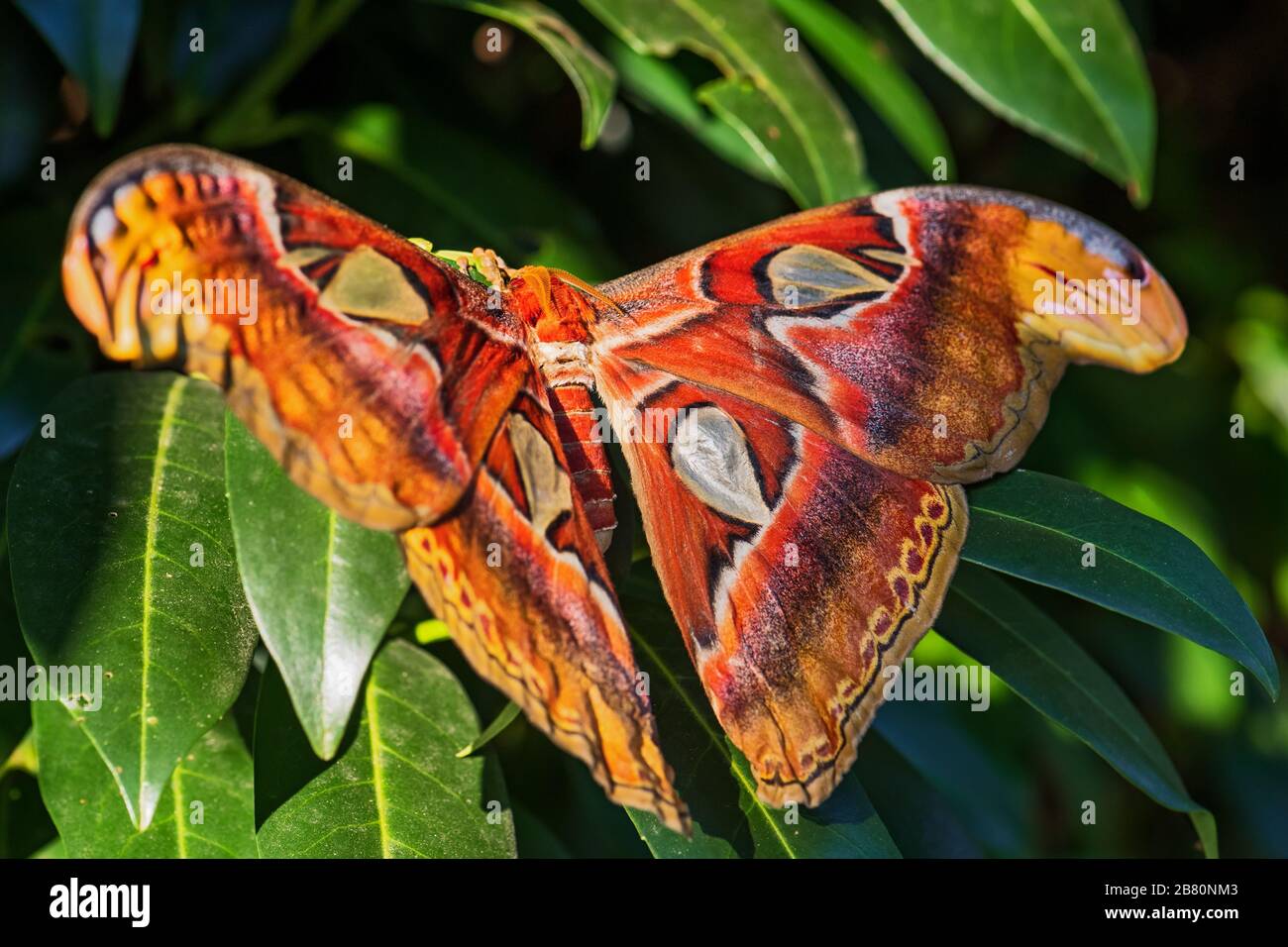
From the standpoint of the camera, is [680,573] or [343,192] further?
[343,192]

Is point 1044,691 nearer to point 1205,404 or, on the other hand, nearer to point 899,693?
point 899,693

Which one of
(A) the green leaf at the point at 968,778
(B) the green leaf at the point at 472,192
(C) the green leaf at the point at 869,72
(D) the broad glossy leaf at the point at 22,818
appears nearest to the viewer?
(D) the broad glossy leaf at the point at 22,818

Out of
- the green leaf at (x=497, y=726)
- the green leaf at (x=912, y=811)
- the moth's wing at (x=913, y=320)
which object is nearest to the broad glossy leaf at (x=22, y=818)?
the green leaf at (x=497, y=726)

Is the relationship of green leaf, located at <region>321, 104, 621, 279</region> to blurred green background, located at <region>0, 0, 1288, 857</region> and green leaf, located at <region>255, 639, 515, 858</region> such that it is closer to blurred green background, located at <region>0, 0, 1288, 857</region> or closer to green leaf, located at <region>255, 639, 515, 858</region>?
blurred green background, located at <region>0, 0, 1288, 857</region>

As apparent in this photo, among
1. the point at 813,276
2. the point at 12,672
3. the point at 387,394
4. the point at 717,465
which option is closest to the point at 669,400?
the point at 717,465

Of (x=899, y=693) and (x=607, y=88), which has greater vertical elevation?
(x=607, y=88)

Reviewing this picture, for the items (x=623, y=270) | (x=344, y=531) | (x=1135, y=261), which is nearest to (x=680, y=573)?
(x=344, y=531)

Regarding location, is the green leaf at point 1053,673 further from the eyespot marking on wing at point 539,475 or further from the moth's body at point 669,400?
the eyespot marking on wing at point 539,475
